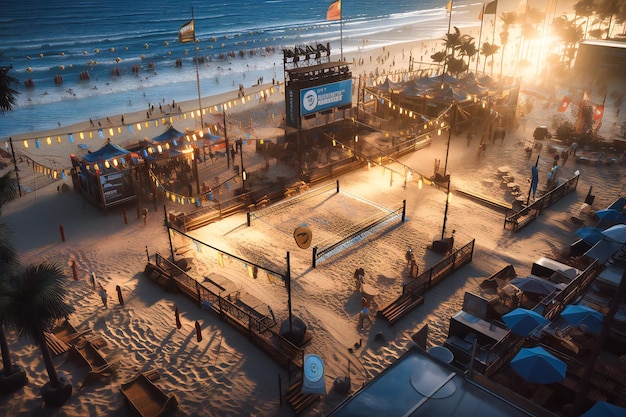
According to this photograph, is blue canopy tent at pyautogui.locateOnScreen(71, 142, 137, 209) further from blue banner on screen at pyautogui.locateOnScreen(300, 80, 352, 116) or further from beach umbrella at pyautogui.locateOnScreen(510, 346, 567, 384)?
beach umbrella at pyautogui.locateOnScreen(510, 346, 567, 384)

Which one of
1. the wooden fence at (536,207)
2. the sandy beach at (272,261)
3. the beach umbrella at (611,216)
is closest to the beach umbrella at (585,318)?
the sandy beach at (272,261)

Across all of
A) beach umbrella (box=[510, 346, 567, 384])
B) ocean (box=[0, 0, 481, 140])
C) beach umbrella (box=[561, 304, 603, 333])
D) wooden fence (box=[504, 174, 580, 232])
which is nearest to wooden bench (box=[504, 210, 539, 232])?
wooden fence (box=[504, 174, 580, 232])

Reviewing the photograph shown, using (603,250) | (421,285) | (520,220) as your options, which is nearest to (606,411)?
(421,285)

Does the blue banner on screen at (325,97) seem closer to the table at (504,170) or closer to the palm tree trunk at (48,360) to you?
the table at (504,170)

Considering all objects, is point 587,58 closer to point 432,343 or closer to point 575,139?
point 575,139

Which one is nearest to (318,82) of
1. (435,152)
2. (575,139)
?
(435,152)
